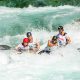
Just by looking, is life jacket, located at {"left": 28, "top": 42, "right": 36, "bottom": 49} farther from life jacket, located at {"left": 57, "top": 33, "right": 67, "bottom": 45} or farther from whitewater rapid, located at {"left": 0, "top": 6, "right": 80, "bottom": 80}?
life jacket, located at {"left": 57, "top": 33, "right": 67, "bottom": 45}

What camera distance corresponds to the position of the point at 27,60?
15.1 meters

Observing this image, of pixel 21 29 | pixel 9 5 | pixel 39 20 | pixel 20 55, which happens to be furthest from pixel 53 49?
pixel 9 5

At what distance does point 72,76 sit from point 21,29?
1021 centimetres

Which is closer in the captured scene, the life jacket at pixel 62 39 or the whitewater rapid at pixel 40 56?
the whitewater rapid at pixel 40 56

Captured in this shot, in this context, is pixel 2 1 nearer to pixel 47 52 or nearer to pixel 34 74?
pixel 47 52

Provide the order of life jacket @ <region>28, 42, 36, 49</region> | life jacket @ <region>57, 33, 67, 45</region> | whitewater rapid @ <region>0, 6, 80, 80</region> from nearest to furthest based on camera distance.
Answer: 1. whitewater rapid @ <region>0, 6, 80, 80</region>
2. life jacket @ <region>28, 42, 36, 49</region>
3. life jacket @ <region>57, 33, 67, 45</region>

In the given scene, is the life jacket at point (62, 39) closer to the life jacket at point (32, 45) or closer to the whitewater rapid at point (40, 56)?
the whitewater rapid at point (40, 56)

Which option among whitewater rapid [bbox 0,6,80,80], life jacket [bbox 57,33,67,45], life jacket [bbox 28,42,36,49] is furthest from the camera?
life jacket [bbox 57,33,67,45]

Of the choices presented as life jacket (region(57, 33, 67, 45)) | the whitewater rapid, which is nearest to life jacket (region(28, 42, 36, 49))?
the whitewater rapid

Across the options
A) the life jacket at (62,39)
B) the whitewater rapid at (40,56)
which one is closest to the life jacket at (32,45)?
the whitewater rapid at (40,56)

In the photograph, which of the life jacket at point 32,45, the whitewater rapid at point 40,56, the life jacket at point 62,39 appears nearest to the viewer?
the whitewater rapid at point 40,56

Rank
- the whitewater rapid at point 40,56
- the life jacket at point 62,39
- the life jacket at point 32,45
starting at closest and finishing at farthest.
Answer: the whitewater rapid at point 40,56, the life jacket at point 32,45, the life jacket at point 62,39

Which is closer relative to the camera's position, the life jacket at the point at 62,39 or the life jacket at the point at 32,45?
the life jacket at the point at 32,45

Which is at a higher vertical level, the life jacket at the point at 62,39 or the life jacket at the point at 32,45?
the life jacket at the point at 62,39
